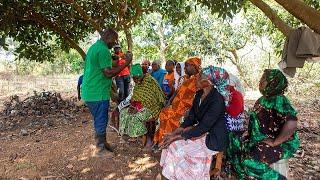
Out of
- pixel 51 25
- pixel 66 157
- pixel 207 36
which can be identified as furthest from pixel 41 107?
pixel 207 36

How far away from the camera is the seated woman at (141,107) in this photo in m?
5.24

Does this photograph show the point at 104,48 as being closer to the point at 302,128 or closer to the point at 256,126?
the point at 256,126

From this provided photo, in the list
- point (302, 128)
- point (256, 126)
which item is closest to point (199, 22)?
point (302, 128)

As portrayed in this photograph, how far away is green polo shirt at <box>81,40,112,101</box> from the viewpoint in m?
4.52

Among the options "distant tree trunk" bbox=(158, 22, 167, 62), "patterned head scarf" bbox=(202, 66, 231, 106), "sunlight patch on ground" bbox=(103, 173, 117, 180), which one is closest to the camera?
"patterned head scarf" bbox=(202, 66, 231, 106)

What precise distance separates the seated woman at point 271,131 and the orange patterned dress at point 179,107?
1.60 metres

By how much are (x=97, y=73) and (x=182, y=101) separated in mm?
1161

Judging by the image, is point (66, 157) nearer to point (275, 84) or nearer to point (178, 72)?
point (178, 72)

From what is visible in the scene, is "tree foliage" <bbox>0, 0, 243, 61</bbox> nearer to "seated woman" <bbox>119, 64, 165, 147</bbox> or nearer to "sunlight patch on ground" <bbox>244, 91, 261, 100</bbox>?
"seated woman" <bbox>119, 64, 165, 147</bbox>

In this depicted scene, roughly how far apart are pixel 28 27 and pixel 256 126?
6639 mm

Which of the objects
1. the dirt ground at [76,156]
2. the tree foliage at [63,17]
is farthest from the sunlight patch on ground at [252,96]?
the tree foliage at [63,17]

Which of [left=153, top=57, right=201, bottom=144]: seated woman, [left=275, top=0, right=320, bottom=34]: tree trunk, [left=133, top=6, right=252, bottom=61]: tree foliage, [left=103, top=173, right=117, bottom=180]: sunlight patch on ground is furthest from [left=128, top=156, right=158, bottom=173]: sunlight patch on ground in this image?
[left=133, top=6, right=252, bottom=61]: tree foliage

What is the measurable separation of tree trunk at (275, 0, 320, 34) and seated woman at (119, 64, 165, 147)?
2325 millimetres

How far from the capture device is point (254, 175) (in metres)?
3.29
